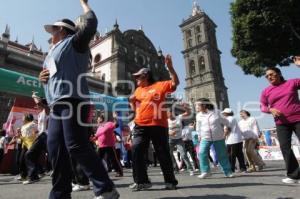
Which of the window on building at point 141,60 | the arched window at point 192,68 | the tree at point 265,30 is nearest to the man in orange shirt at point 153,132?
the tree at point 265,30

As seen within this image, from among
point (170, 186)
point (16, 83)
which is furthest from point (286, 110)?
point (16, 83)

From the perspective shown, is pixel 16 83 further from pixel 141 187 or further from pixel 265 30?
pixel 265 30

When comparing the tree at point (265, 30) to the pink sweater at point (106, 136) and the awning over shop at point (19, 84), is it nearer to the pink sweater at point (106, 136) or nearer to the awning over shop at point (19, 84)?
the awning over shop at point (19, 84)

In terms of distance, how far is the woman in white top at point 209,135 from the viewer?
581 cm

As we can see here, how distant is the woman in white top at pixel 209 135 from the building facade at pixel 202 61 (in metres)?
47.2

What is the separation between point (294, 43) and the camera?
581 inches

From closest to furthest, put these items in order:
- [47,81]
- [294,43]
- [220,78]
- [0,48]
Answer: [47,81], [294,43], [0,48], [220,78]

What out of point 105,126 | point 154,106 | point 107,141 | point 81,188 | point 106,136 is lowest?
point 81,188

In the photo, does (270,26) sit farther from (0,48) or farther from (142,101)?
(0,48)

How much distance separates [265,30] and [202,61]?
139ft

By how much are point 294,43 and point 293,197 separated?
45.4 ft

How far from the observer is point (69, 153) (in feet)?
8.75

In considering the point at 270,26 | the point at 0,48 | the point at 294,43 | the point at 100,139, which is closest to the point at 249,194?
the point at 100,139

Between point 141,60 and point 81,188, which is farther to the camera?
point 141,60
